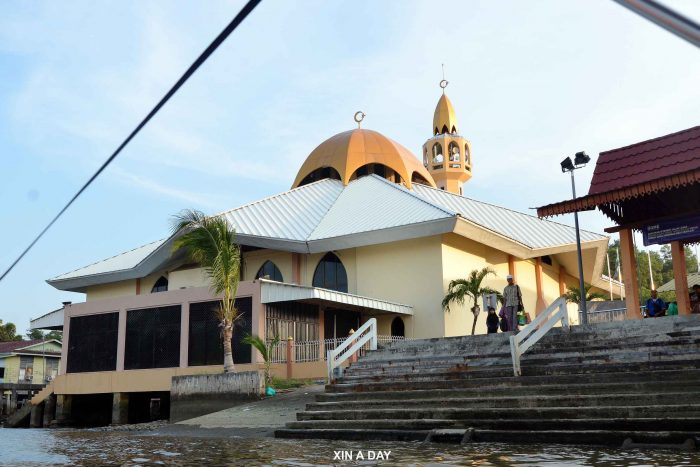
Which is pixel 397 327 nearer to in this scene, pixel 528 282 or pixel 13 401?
pixel 528 282

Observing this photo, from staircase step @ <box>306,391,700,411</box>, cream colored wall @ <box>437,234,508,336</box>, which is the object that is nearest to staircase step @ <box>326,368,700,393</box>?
staircase step @ <box>306,391,700,411</box>

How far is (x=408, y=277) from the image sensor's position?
24.2 metres

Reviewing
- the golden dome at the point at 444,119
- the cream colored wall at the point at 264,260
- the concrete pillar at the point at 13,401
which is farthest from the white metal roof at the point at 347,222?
the golden dome at the point at 444,119

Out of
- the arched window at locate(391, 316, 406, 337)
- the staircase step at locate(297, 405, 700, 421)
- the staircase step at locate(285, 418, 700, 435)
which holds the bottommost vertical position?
the staircase step at locate(285, 418, 700, 435)

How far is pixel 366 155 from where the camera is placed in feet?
106

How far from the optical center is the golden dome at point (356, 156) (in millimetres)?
32062

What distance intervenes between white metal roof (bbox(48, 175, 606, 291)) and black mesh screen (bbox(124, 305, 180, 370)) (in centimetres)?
359

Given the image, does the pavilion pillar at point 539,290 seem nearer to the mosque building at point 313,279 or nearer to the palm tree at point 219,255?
the mosque building at point 313,279

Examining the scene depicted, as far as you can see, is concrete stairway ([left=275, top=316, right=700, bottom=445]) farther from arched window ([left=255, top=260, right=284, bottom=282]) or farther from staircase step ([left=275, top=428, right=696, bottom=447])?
arched window ([left=255, top=260, right=284, bottom=282])

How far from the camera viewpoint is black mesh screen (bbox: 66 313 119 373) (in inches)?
945

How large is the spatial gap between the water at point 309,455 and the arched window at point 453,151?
125 ft

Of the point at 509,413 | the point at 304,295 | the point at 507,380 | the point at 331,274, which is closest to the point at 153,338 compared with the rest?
the point at 304,295

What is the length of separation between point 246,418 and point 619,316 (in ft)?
38.0

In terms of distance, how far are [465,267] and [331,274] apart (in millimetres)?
4968
